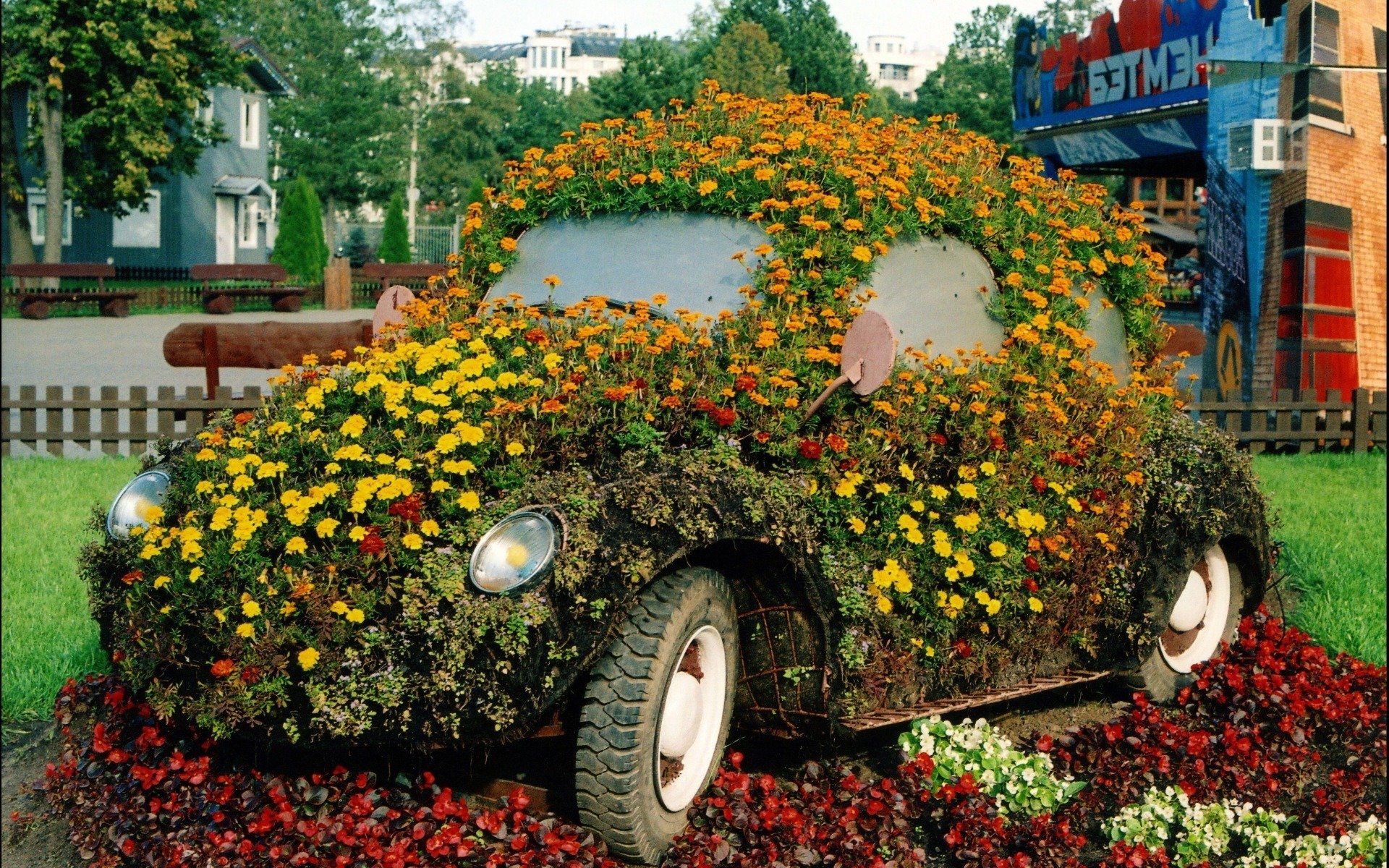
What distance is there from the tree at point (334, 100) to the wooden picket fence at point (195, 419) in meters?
43.2

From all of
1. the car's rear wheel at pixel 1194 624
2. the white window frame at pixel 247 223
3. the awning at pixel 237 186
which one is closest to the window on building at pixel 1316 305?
the car's rear wheel at pixel 1194 624

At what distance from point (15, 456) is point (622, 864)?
9944 millimetres

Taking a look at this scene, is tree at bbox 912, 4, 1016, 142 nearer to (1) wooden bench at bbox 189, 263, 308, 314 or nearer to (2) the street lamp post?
(1) wooden bench at bbox 189, 263, 308, 314

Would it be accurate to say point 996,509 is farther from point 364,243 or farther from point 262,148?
point 364,243

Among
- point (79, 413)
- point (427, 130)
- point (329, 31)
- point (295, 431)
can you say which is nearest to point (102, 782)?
point (295, 431)

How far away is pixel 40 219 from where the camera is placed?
41.8m

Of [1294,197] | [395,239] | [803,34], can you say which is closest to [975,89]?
[803,34]

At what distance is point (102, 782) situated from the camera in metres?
4.21

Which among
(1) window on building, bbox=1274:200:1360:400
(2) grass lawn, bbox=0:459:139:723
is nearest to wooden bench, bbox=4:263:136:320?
(2) grass lawn, bbox=0:459:139:723

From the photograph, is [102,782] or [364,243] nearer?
[102,782]

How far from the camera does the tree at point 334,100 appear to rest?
5384cm

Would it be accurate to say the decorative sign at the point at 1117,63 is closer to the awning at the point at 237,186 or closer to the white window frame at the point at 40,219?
the awning at the point at 237,186

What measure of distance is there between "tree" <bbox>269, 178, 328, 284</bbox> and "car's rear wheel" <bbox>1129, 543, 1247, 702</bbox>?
34669 mm

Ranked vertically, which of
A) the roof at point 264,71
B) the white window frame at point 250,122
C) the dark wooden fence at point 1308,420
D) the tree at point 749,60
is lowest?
the dark wooden fence at point 1308,420
